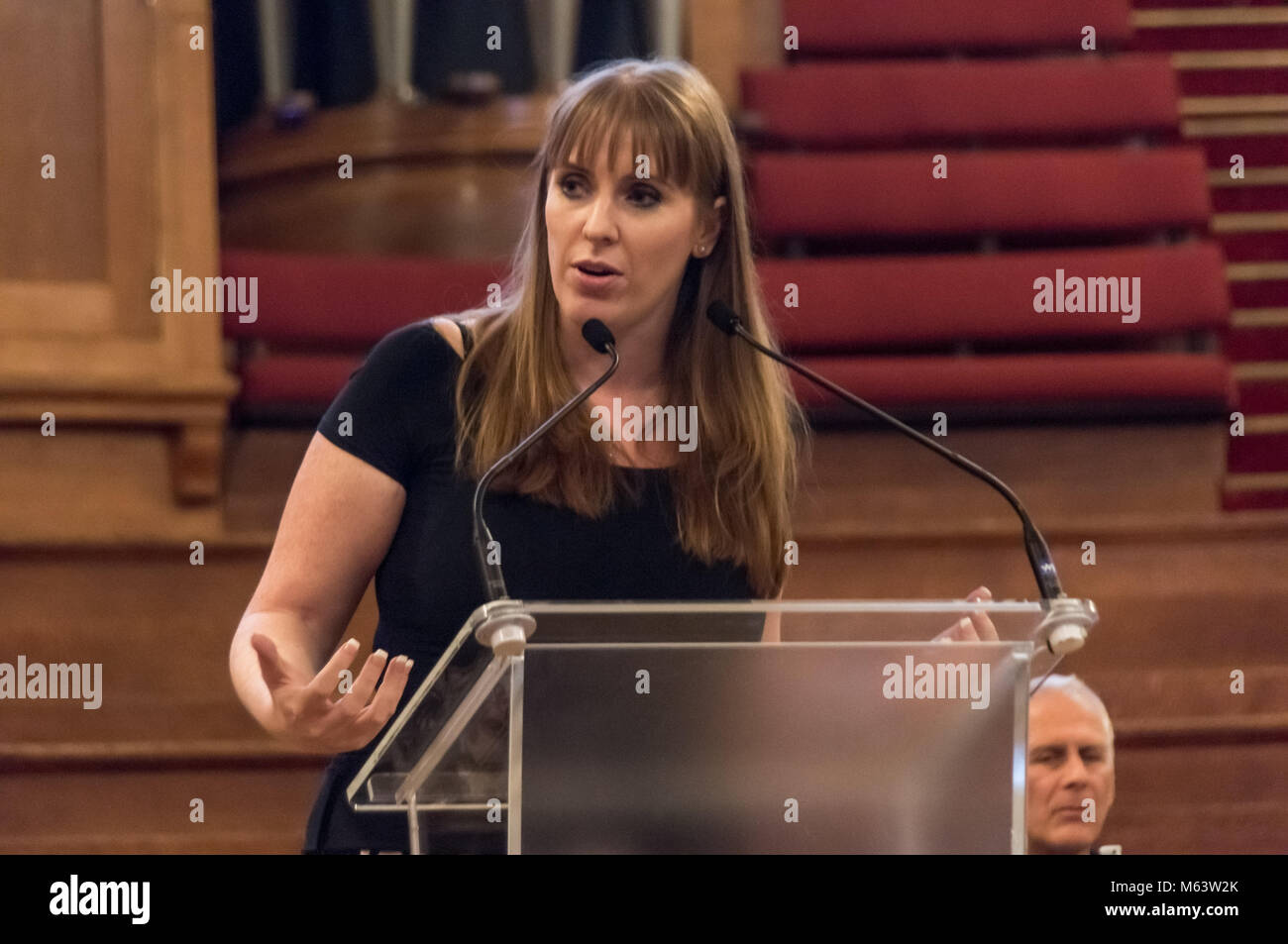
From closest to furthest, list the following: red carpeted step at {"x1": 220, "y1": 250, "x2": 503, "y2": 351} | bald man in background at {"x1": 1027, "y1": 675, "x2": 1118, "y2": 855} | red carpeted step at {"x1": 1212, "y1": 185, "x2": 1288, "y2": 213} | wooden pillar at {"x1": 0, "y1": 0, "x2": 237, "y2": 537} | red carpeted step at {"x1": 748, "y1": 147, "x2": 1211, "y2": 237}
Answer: bald man in background at {"x1": 1027, "y1": 675, "x2": 1118, "y2": 855}, wooden pillar at {"x1": 0, "y1": 0, "x2": 237, "y2": 537}, red carpeted step at {"x1": 220, "y1": 250, "x2": 503, "y2": 351}, red carpeted step at {"x1": 748, "y1": 147, "x2": 1211, "y2": 237}, red carpeted step at {"x1": 1212, "y1": 185, "x2": 1288, "y2": 213}

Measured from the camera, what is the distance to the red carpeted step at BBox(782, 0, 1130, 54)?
1715mm

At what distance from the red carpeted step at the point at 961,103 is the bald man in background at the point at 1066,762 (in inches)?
31.7

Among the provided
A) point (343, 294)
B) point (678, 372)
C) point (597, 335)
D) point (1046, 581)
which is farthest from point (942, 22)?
point (1046, 581)

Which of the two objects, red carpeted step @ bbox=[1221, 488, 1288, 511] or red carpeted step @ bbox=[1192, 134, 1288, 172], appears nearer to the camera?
red carpeted step @ bbox=[1221, 488, 1288, 511]

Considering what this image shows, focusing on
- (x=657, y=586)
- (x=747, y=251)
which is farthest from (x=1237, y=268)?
(x=657, y=586)

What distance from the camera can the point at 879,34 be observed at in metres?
1.72

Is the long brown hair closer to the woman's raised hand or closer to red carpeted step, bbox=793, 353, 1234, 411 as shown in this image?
the woman's raised hand

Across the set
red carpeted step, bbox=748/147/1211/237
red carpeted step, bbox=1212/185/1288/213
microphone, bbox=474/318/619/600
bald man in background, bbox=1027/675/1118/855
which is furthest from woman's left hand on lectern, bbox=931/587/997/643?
red carpeted step, bbox=1212/185/1288/213

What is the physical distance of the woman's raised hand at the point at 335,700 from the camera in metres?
0.51

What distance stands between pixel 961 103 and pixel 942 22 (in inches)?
4.4

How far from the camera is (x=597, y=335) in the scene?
2.31ft

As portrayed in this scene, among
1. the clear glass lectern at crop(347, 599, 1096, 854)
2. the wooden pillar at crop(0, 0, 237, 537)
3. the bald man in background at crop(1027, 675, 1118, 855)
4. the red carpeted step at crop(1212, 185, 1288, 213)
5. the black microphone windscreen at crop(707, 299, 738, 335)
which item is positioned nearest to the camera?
the clear glass lectern at crop(347, 599, 1096, 854)

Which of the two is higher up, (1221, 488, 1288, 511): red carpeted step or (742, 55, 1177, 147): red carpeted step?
(742, 55, 1177, 147): red carpeted step

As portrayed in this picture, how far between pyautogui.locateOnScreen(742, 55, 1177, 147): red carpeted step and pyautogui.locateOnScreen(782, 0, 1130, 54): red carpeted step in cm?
6
